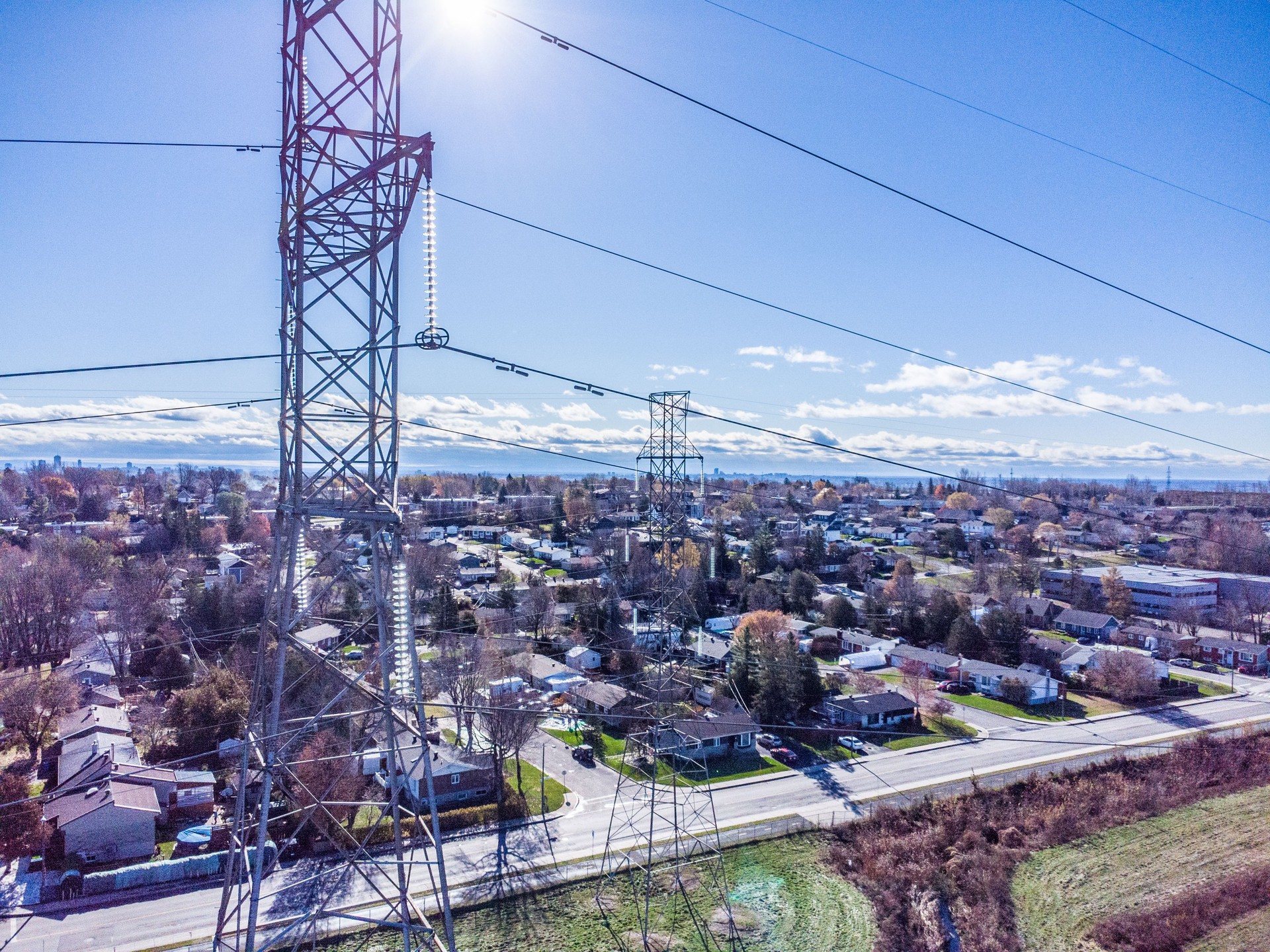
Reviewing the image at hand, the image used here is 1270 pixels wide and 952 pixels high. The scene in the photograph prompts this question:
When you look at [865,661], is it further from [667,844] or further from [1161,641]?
[667,844]

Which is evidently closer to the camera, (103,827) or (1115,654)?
(103,827)

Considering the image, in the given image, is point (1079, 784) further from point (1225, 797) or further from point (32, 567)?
point (32, 567)

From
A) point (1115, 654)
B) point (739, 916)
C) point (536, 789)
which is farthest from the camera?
point (1115, 654)

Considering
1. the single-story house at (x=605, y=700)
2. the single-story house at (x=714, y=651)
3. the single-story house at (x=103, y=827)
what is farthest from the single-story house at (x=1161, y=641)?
the single-story house at (x=103, y=827)

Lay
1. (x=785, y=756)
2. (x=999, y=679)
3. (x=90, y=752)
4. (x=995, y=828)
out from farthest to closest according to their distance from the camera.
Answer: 1. (x=999, y=679)
2. (x=785, y=756)
3. (x=90, y=752)
4. (x=995, y=828)

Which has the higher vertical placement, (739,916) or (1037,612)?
(1037,612)

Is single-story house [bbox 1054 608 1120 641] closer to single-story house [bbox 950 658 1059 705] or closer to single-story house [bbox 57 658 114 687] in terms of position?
single-story house [bbox 950 658 1059 705]

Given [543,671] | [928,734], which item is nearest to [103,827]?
[543,671]
